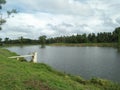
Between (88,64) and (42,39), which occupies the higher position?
(42,39)

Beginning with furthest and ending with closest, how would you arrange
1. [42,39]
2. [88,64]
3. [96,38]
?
[42,39], [96,38], [88,64]

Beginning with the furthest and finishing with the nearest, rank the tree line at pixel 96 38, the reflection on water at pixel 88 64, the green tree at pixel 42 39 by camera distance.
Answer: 1. the green tree at pixel 42 39
2. the tree line at pixel 96 38
3. the reflection on water at pixel 88 64

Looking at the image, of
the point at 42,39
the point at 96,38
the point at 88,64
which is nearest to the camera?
the point at 88,64

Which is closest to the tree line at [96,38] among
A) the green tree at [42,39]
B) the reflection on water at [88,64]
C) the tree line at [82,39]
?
the tree line at [82,39]

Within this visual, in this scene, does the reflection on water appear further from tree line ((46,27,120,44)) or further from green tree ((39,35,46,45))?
green tree ((39,35,46,45))

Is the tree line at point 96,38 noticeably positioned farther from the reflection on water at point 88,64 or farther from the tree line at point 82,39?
the reflection on water at point 88,64

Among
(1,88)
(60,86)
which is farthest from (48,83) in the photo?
(1,88)

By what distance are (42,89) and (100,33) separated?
123 metres

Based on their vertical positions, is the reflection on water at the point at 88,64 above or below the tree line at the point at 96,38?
below

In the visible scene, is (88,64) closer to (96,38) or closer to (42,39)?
(96,38)

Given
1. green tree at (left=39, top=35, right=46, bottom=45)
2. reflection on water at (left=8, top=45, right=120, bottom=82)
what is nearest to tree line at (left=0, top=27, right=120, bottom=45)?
green tree at (left=39, top=35, right=46, bottom=45)

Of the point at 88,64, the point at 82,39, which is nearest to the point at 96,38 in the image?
the point at 82,39

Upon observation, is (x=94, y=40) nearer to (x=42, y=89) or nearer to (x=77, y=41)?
(x=77, y=41)

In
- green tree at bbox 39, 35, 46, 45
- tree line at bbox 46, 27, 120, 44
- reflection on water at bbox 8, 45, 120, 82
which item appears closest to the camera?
reflection on water at bbox 8, 45, 120, 82
